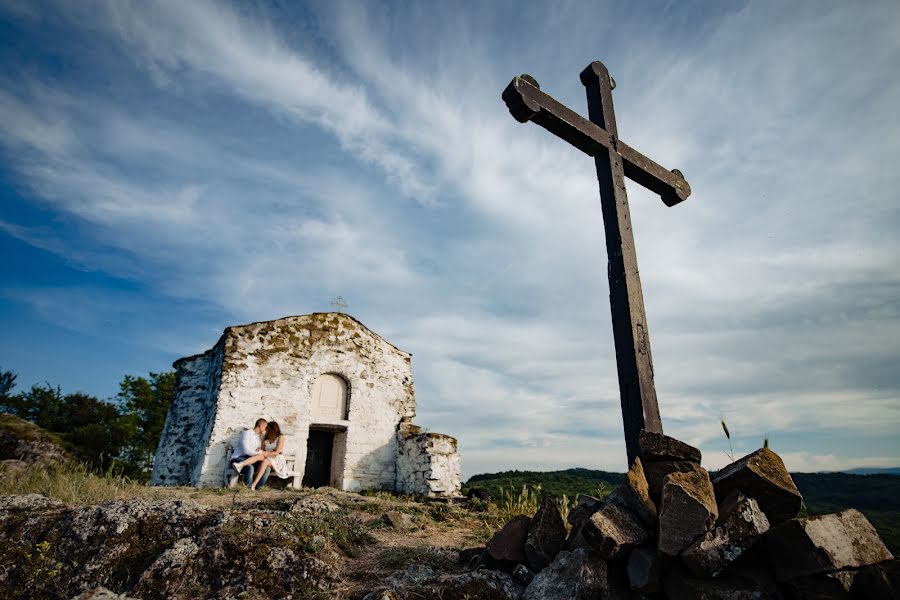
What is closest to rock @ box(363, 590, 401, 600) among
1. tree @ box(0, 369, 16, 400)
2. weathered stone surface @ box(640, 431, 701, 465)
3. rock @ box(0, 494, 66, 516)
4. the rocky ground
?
the rocky ground

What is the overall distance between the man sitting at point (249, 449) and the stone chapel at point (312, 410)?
2.29 ft

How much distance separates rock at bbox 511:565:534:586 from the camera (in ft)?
9.48

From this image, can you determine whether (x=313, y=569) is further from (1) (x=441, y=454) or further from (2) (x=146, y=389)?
(2) (x=146, y=389)

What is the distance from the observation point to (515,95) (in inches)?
152

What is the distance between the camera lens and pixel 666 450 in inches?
113

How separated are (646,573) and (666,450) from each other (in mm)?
811

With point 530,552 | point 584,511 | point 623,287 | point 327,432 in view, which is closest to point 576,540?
point 584,511

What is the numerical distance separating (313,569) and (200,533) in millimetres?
869

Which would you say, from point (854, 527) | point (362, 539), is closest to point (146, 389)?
point (362, 539)

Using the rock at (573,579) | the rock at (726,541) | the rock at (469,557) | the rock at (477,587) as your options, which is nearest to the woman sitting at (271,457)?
the rock at (469,557)

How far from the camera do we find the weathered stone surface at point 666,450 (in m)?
2.86

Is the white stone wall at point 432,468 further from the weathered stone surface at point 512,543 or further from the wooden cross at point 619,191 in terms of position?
the wooden cross at point 619,191

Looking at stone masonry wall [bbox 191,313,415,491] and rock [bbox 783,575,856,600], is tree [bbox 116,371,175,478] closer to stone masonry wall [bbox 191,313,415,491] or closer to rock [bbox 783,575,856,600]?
stone masonry wall [bbox 191,313,415,491]

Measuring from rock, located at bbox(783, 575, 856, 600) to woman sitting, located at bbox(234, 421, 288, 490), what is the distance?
859cm
